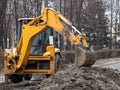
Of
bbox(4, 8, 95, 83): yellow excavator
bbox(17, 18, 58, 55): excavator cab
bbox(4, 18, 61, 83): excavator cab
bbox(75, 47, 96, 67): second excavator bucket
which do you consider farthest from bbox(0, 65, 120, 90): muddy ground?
bbox(17, 18, 58, 55): excavator cab

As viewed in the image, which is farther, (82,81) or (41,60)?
(41,60)

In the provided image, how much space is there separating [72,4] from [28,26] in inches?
988

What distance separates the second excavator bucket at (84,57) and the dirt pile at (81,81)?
0.20 m

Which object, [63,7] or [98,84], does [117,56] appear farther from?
[98,84]

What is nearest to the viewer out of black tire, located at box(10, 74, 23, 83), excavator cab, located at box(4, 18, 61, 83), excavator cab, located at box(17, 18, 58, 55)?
excavator cab, located at box(4, 18, 61, 83)

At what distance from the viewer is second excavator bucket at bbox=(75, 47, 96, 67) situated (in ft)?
41.6

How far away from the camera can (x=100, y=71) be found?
1370 cm

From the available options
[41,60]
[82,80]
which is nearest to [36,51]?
[41,60]

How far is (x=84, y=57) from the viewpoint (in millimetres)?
12680

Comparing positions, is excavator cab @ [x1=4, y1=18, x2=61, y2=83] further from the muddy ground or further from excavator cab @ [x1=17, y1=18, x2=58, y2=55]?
the muddy ground

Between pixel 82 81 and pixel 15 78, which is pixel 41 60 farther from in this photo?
pixel 82 81

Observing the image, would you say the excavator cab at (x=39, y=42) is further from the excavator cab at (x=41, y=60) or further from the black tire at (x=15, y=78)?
the black tire at (x=15, y=78)

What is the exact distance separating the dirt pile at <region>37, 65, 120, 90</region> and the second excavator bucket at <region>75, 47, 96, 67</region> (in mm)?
203

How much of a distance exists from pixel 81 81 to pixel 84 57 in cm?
157
